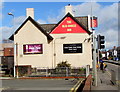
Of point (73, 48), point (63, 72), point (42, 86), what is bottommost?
point (42, 86)

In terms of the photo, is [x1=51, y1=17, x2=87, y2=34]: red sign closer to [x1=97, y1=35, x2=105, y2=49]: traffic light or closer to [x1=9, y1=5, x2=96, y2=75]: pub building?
[x1=9, y1=5, x2=96, y2=75]: pub building

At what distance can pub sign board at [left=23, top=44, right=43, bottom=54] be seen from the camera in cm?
3075

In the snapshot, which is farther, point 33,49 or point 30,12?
point 30,12

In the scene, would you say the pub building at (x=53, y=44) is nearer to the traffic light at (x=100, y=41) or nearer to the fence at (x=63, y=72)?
the fence at (x=63, y=72)

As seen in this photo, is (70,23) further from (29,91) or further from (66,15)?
(29,91)

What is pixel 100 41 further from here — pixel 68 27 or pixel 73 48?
pixel 68 27

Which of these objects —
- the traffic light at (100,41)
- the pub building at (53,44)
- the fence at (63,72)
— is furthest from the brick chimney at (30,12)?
the traffic light at (100,41)

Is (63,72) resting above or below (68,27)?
below

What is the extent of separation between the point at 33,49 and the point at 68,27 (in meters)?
6.03

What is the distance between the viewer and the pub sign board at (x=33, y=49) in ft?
101

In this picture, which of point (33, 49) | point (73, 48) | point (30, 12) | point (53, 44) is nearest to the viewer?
point (33, 49)

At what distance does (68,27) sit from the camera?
32562 millimetres

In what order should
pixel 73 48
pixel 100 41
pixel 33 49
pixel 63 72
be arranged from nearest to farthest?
pixel 100 41 < pixel 63 72 < pixel 33 49 < pixel 73 48

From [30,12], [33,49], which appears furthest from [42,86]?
[30,12]
